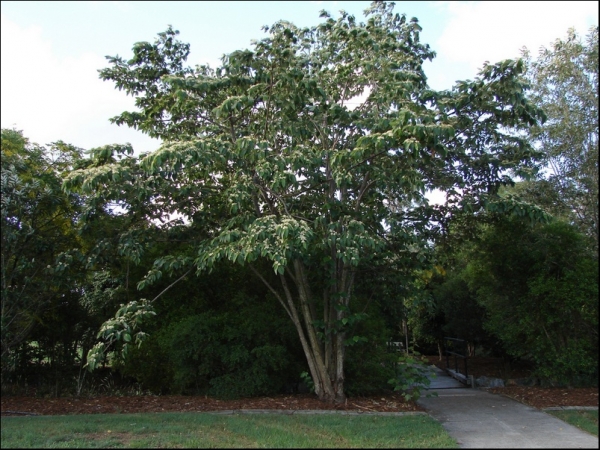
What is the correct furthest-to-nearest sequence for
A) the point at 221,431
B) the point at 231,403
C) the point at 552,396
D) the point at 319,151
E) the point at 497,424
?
the point at 552,396 < the point at 231,403 < the point at 319,151 < the point at 497,424 < the point at 221,431

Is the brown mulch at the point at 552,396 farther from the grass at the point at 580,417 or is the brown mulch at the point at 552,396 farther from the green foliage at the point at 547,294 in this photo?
the grass at the point at 580,417

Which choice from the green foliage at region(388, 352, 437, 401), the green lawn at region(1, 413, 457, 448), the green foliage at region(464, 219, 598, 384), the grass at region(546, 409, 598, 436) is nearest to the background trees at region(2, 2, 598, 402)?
the green foliage at region(464, 219, 598, 384)

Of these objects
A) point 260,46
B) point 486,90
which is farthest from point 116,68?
point 486,90

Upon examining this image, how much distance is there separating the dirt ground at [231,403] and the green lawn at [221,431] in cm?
67

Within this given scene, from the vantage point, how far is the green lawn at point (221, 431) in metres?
6.68

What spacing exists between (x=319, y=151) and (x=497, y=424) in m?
4.87

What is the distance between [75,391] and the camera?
10.7 metres

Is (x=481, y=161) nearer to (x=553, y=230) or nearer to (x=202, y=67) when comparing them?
(x=553, y=230)

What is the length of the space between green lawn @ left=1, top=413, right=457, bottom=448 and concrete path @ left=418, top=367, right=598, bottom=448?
15.2 inches

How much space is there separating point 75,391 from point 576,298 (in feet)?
31.1

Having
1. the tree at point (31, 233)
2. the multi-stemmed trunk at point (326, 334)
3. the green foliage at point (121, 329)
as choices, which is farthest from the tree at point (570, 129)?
the tree at point (31, 233)

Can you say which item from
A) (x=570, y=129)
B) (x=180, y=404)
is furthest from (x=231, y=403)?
(x=570, y=129)

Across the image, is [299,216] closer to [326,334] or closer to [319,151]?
[319,151]

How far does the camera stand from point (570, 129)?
1004cm
